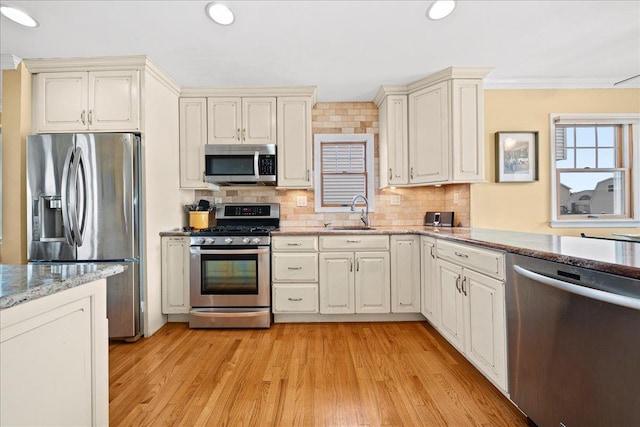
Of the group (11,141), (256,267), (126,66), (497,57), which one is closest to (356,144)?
(497,57)

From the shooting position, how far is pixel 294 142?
321cm

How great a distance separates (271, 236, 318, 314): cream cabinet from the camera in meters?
2.88

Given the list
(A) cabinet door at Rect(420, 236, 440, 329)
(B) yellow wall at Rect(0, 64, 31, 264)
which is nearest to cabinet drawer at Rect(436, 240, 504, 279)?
(A) cabinet door at Rect(420, 236, 440, 329)

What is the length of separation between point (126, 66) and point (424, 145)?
2.95m

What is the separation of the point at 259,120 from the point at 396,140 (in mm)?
1534

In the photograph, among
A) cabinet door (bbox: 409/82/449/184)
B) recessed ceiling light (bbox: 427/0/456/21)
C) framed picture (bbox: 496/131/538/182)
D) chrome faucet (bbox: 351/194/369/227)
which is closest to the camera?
recessed ceiling light (bbox: 427/0/456/21)

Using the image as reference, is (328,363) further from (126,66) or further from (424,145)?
(126,66)

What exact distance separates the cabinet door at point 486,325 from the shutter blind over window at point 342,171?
1.81 metres

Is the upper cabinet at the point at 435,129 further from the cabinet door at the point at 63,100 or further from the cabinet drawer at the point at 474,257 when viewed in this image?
the cabinet door at the point at 63,100

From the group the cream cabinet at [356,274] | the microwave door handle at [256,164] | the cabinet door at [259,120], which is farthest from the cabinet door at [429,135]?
the microwave door handle at [256,164]

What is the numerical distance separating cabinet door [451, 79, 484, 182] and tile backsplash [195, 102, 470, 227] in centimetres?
62

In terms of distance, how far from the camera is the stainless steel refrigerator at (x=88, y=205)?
2.47 meters

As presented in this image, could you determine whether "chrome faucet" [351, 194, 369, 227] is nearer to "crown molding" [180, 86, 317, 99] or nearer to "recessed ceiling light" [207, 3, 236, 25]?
"crown molding" [180, 86, 317, 99]

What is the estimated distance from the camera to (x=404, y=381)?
190cm
